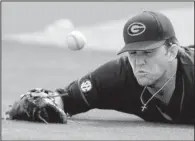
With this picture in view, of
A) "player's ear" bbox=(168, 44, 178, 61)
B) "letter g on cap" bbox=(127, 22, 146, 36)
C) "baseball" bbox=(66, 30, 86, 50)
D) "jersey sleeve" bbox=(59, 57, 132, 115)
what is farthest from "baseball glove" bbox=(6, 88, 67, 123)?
"baseball" bbox=(66, 30, 86, 50)

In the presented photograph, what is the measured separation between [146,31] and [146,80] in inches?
13.3

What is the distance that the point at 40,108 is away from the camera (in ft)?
12.6

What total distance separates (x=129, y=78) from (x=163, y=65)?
364mm

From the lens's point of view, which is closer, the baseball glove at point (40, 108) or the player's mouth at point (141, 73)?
the player's mouth at point (141, 73)

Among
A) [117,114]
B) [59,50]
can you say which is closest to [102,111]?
[117,114]

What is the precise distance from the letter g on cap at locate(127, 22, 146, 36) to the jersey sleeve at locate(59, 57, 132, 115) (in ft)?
1.44

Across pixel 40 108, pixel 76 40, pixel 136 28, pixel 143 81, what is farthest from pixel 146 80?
pixel 76 40

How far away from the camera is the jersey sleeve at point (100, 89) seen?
158 inches

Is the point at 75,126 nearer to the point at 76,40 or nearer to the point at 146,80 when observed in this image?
the point at 146,80

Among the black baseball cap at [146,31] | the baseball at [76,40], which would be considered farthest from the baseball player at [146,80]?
the baseball at [76,40]

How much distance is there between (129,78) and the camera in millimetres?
4012

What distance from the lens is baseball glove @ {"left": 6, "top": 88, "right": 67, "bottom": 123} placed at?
3.85 meters

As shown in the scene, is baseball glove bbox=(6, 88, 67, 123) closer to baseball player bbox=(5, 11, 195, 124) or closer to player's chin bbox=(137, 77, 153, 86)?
baseball player bbox=(5, 11, 195, 124)

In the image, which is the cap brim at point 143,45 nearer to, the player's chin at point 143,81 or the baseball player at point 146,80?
the baseball player at point 146,80
